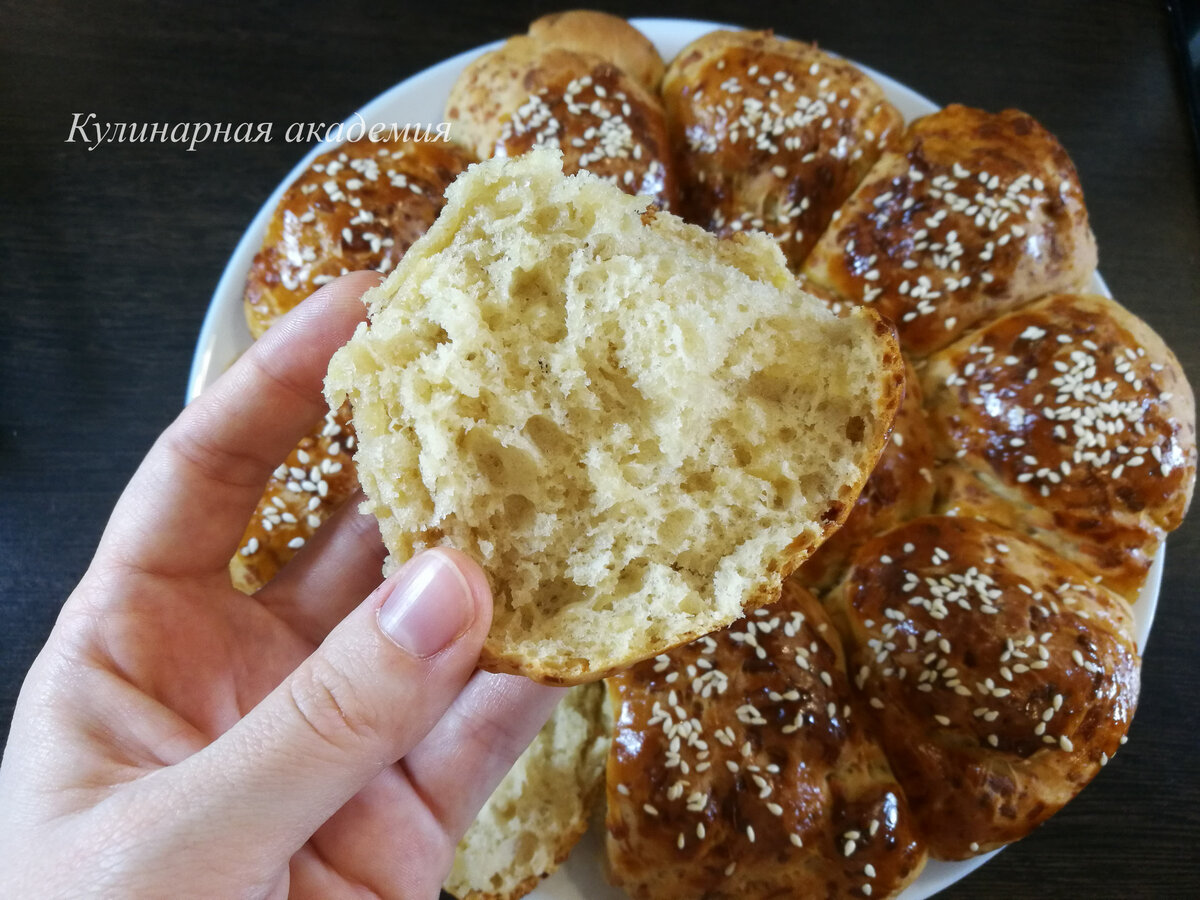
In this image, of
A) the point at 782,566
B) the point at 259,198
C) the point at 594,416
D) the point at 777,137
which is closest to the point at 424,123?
the point at 259,198

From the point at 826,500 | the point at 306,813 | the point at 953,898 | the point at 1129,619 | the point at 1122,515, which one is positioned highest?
the point at 826,500

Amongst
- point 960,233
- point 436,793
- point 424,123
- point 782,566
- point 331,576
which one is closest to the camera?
point 782,566

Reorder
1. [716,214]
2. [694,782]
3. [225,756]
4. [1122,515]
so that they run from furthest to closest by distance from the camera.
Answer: [716,214] → [1122,515] → [694,782] → [225,756]

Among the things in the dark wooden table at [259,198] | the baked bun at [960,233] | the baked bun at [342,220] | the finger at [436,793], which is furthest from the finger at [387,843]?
the baked bun at [960,233]

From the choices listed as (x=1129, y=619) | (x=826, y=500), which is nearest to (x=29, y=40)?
(x=826, y=500)

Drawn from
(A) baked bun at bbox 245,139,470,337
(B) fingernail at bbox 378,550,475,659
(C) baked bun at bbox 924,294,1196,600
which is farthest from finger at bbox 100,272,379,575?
(C) baked bun at bbox 924,294,1196,600

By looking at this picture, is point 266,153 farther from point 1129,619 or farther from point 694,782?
point 1129,619

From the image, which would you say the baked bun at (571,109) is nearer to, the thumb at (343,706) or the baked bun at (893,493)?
the baked bun at (893,493)

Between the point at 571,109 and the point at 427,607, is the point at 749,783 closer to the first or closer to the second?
the point at 427,607
